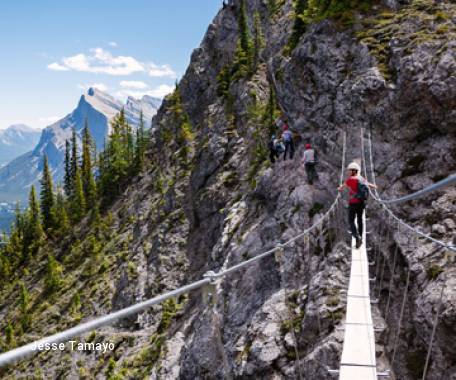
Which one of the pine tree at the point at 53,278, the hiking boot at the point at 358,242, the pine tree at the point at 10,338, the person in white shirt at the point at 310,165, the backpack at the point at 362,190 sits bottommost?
the pine tree at the point at 10,338

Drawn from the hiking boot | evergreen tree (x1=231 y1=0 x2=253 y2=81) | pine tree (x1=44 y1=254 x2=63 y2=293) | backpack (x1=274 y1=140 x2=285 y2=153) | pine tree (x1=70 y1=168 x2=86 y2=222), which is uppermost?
evergreen tree (x1=231 y1=0 x2=253 y2=81)

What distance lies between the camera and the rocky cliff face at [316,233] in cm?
1142

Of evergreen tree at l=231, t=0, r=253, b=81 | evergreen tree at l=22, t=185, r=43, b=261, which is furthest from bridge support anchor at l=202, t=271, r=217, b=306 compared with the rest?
evergreen tree at l=22, t=185, r=43, b=261

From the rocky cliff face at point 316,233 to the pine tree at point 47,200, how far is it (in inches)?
1428

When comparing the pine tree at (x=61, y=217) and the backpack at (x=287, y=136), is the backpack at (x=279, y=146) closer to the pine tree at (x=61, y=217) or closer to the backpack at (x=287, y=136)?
the backpack at (x=287, y=136)

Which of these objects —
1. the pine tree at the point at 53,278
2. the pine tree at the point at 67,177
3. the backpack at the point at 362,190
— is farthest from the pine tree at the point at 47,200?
the backpack at the point at 362,190

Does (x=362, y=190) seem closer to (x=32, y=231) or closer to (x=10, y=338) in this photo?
(x=10, y=338)

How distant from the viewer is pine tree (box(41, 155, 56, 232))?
232 feet

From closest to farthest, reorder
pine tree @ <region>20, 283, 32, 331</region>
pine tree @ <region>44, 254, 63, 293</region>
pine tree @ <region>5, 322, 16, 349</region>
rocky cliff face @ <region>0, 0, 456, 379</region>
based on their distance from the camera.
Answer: rocky cliff face @ <region>0, 0, 456, 379</region>, pine tree @ <region>5, 322, 16, 349</region>, pine tree @ <region>20, 283, 32, 331</region>, pine tree @ <region>44, 254, 63, 293</region>

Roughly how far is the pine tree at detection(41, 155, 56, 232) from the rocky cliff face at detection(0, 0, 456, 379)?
119 ft

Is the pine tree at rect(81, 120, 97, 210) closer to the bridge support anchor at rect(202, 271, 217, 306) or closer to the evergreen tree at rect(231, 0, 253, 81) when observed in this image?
the evergreen tree at rect(231, 0, 253, 81)

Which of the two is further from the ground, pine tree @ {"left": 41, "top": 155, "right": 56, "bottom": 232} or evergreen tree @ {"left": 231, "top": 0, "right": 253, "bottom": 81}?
evergreen tree @ {"left": 231, "top": 0, "right": 253, "bottom": 81}

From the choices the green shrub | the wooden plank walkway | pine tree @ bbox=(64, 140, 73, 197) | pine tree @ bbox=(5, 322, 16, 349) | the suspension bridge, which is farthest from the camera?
pine tree @ bbox=(64, 140, 73, 197)

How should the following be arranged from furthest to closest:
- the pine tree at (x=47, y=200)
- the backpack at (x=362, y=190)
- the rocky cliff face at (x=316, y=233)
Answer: the pine tree at (x=47, y=200)
the backpack at (x=362, y=190)
the rocky cliff face at (x=316, y=233)
